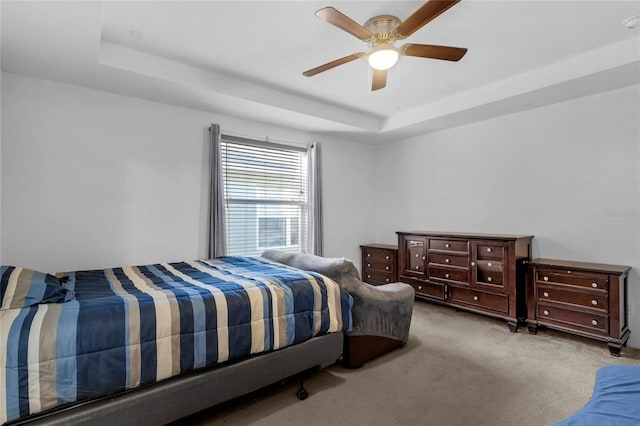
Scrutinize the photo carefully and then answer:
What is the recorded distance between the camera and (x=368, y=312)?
8.48ft

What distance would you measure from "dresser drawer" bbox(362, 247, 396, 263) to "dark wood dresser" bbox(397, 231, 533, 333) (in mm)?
221

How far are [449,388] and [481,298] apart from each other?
170 centimetres

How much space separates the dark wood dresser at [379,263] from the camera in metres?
4.63

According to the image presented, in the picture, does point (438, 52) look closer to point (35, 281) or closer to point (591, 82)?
point (591, 82)

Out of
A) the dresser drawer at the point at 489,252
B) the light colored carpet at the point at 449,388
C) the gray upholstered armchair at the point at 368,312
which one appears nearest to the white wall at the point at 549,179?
the dresser drawer at the point at 489,252

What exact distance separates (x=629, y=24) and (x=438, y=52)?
1488 millimetres

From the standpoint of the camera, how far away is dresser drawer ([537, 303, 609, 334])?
9.27 feet

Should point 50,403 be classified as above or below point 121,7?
below

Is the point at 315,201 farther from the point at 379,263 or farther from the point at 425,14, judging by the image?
the point at 425,14

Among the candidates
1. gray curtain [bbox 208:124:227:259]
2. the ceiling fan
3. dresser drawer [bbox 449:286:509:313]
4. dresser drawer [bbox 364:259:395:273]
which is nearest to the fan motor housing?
the ceiling fan

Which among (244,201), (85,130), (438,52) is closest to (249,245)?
(244,201)

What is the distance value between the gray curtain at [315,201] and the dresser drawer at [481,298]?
185 cm

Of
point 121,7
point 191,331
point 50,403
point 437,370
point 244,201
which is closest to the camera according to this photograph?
point 50,403

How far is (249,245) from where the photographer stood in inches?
160
